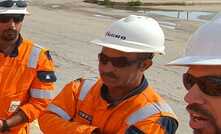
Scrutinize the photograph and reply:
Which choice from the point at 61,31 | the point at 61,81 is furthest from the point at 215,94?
the point at 61,31

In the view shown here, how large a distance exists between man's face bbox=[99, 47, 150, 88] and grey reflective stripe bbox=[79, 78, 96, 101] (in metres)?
0.16

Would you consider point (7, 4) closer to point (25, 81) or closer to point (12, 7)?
point (12, 7)

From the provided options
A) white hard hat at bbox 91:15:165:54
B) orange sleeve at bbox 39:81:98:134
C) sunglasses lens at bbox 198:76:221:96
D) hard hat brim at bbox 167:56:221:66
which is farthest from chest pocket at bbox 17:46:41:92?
sunglasses lens at bbox 198:76:221:96

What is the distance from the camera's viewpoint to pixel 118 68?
3.82 metres

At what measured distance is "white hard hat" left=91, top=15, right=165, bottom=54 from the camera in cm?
Result: 381

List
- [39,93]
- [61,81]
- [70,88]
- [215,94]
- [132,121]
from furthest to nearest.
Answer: [61,81] < [39,93] < [70,88] < [132,121] < [215,94]

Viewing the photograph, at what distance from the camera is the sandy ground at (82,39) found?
1088 centimetres

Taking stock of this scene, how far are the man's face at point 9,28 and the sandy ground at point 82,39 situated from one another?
2687 millimetres

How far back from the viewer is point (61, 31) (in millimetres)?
18094

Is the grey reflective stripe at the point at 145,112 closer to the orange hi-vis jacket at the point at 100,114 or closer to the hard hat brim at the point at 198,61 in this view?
the orange hi-vis jacket at the point at 100,114

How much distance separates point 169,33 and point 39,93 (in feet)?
47.7

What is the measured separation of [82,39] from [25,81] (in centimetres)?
1185

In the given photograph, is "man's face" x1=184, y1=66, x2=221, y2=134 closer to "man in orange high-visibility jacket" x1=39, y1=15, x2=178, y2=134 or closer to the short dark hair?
"man in orange high-visibility jacket" x1=39, y1=15, x2=178, y2=134

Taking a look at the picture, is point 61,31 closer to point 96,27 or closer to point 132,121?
point 96,27
